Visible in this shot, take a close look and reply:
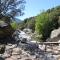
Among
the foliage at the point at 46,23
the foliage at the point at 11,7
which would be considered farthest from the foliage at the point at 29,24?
the foliage at the point at 11,7

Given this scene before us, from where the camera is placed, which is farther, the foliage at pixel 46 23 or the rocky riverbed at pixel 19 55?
the foliage at pixel 46 23

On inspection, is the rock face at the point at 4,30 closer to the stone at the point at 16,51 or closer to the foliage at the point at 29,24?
the stone at the point at 16,51

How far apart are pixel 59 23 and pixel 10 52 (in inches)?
501

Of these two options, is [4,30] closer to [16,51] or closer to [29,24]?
[16,51]

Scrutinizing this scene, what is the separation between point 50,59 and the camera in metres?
10.2

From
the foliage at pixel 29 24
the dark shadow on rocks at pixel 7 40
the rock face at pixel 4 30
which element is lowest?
the foliage at pixel 29 24

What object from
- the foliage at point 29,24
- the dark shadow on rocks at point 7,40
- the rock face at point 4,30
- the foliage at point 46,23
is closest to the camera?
the dark shadow on rocks at point 7,40

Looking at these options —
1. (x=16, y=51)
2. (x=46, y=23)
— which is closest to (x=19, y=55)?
(x=16, y=51)

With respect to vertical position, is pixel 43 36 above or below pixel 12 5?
below

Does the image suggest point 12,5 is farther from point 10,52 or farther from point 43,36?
point 43,36

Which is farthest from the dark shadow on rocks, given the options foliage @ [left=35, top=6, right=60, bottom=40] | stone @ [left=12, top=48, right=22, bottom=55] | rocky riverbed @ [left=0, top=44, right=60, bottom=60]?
foliage @ [left=35, top=6, right=60, bottom=40]

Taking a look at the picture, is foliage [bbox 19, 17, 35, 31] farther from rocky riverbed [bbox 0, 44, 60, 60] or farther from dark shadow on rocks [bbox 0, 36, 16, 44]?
rocky riverbed [bbox 0, 44, 60, 60]

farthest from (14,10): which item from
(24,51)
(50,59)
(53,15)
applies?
(53,15)

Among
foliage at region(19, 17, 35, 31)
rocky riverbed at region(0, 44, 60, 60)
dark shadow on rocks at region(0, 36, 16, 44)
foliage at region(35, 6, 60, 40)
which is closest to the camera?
rocky riverbed at region(0, 44, 60, 60)
